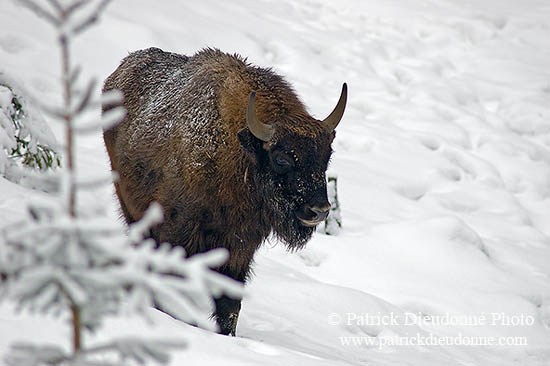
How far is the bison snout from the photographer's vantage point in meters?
4.11

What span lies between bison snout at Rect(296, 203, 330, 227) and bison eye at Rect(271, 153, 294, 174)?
0.28m

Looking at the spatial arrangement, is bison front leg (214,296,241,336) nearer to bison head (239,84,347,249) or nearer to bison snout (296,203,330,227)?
bison head (239,84,347,249)

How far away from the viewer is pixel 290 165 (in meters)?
4.28

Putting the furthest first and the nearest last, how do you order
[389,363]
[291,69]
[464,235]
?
[291,69] < [464,235] < [389,363]

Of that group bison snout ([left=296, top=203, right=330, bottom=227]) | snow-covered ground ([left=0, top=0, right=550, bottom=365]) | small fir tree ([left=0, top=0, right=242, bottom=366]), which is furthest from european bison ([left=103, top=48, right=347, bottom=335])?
small fir tree ([left=0, top=0, right=242, bottom=366])

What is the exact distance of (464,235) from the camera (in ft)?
26.7

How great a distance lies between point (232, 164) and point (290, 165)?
1.41 feet

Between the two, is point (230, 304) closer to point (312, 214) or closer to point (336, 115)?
point (312, 214)

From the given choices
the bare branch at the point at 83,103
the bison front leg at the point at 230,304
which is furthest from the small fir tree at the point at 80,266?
the bison front leg at the point at 230,304

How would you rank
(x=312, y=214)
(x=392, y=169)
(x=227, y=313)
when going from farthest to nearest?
(x=392, y=169)
(x=227, y=313)
(x=312, y=214)

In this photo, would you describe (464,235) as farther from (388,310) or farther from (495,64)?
(495,64)

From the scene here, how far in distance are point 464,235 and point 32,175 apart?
730 cm

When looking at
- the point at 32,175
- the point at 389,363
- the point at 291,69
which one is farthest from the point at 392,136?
the point at 32,175

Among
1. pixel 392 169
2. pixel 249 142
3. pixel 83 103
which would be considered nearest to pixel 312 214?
pixel 249 142
